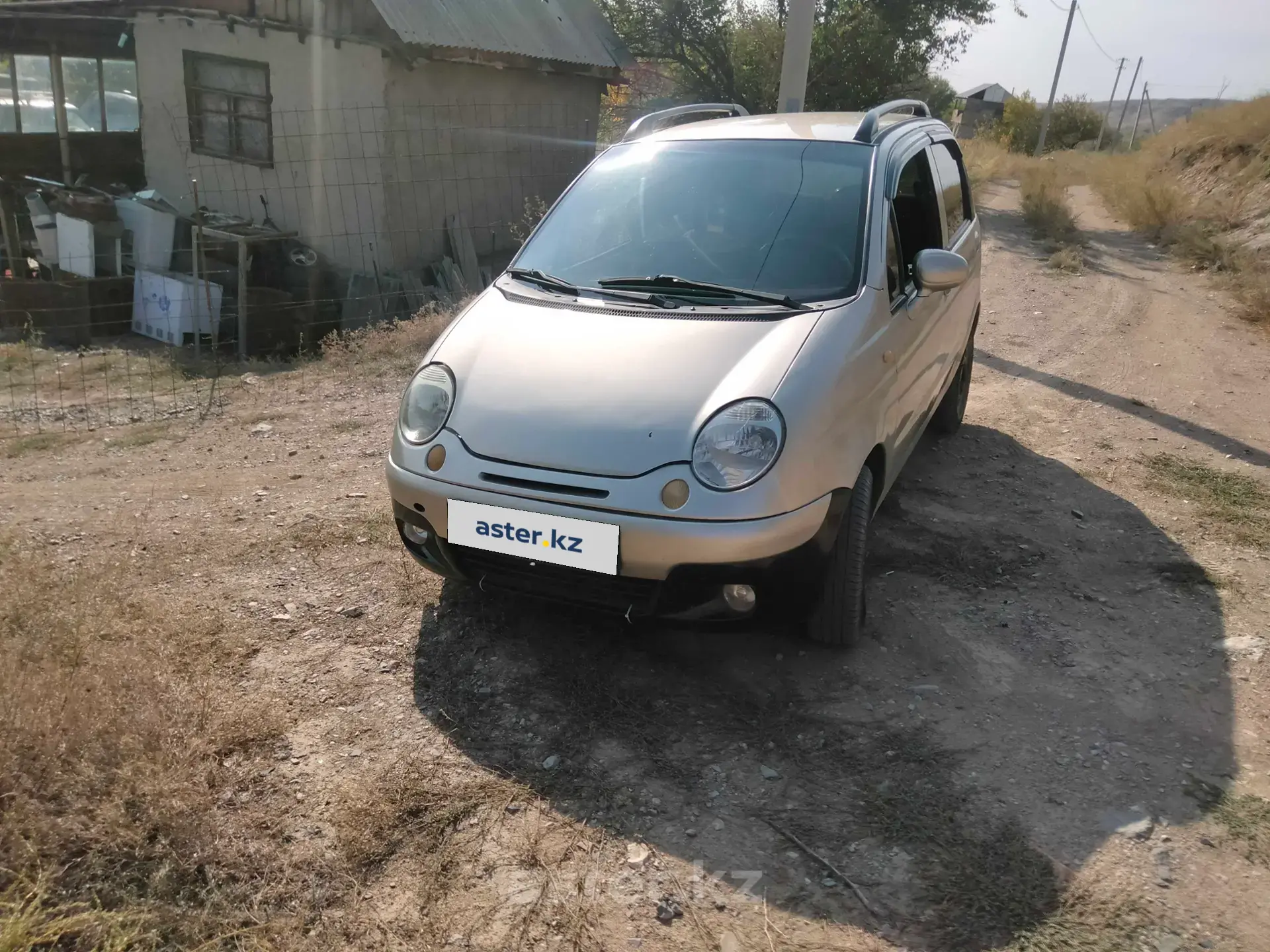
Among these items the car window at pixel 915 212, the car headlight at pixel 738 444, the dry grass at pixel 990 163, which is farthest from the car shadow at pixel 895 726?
the dry grass at pixel 990 163

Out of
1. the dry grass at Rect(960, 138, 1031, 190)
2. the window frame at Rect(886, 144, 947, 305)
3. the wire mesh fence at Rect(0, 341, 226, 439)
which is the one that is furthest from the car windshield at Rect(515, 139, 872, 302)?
the dry grass at Rect(960, 138, 1031, 190)

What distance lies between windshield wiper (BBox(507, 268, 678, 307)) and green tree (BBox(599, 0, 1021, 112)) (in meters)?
15.4

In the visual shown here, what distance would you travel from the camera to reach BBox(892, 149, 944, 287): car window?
12.6ft

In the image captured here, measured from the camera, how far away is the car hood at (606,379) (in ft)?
9.25

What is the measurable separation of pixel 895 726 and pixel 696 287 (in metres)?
1.65

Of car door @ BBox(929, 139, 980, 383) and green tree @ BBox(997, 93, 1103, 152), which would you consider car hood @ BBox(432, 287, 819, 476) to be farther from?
green tree @ BBox(997, 93, 1103, 152)

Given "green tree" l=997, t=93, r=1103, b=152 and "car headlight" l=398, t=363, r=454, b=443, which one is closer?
"car headlight" l=398, t=363, r=454, b=443

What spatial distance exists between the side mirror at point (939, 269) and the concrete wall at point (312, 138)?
8603 millimetres

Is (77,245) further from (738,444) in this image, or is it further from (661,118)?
(738,444)

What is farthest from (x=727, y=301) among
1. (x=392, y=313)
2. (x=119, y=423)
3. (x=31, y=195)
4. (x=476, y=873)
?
(x=31, y=195)

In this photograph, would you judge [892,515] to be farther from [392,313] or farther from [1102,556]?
[392,313]

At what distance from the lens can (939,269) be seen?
3570 mm

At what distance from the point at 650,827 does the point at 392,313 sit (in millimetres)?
8709

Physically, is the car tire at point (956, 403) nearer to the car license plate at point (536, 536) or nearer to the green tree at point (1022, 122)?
the car license plate at point (536, 536)
